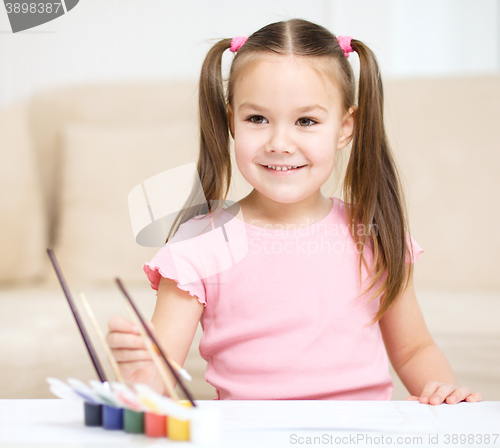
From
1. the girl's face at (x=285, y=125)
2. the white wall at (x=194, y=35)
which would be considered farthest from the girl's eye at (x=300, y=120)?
the white wall at (x=194, y=35)

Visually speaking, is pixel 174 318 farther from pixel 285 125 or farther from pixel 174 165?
pixel 174 165

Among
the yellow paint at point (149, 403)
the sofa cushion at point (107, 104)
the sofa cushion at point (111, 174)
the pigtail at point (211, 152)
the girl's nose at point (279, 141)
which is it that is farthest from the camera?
the sofa cushion at point (107, 104)

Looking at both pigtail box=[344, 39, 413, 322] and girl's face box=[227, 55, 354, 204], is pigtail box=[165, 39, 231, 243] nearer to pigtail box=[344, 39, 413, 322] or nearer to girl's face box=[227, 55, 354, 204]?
girl's face box=[227, 55, 354, 204]

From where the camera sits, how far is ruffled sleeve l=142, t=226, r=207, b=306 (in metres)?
0.70

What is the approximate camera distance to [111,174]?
1.31 m

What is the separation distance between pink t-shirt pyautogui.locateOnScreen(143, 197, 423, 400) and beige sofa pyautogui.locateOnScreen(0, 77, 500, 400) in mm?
237

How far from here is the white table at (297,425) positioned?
37 cm

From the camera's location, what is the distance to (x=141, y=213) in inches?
24.8

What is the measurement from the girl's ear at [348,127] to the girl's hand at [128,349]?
18.0 inches

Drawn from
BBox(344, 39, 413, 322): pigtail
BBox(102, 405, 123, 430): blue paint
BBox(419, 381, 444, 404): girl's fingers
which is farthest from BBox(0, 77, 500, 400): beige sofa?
BBox(102, 405, 123, 430): blue paint

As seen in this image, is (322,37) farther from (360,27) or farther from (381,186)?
(360,27)

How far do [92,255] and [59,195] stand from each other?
37 centimetres

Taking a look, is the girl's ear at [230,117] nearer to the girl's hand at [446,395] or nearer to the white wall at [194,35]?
the girl's hand at [446,395]

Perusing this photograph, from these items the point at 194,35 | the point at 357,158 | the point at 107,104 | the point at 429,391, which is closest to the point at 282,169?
the point at 357,158
